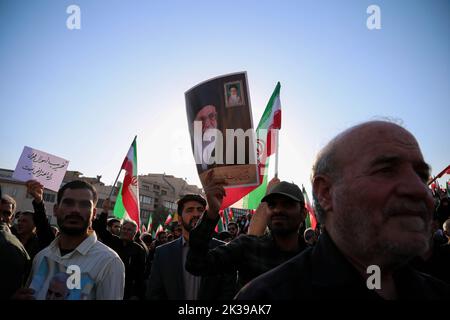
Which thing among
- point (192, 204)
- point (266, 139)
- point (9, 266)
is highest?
point (266, 139)

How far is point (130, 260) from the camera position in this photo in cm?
620

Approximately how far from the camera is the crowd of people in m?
1.35

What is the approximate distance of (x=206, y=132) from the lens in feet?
9.68

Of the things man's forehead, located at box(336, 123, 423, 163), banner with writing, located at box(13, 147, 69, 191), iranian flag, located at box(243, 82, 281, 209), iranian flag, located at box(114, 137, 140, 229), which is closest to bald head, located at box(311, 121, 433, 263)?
man's forehead, located at box(336, 123, 423, 163)

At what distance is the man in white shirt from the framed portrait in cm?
164

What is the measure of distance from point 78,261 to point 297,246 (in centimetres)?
188

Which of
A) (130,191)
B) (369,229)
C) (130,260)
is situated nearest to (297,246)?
(369,229)

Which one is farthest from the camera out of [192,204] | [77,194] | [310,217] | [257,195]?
[310,217]

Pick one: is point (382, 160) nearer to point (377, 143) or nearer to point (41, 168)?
point (377, 143)
